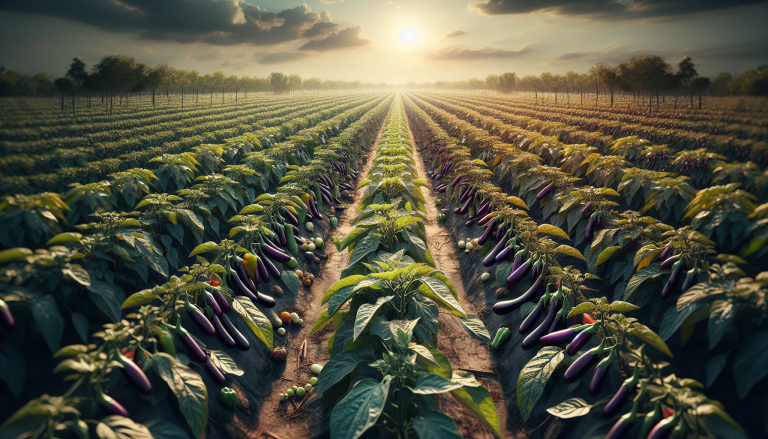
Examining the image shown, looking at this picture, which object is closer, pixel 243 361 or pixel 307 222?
pixel 243 361

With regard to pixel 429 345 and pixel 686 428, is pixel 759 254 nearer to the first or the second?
pixel 686 428

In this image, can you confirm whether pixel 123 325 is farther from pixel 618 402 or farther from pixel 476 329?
pixel 618 402

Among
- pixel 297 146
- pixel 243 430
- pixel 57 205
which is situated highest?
pixel 297 146

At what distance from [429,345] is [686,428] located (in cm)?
154

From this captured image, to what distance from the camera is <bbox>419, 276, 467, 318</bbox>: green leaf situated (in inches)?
110

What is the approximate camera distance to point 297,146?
1013 cm

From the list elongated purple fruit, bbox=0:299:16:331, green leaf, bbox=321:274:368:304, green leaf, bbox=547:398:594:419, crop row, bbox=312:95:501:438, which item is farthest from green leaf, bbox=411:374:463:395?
elongated purple fruit, bbox=0:299:16:331

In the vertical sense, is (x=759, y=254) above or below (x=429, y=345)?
above

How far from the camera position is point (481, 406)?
232cm

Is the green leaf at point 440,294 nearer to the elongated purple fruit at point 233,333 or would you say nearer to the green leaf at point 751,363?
the green leaf at point 751,363

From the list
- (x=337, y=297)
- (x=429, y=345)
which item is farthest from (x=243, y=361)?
(x=429, y=345)

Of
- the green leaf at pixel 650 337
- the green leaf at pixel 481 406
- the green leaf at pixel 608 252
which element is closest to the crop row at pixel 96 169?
the green leaf at pixel 481 406

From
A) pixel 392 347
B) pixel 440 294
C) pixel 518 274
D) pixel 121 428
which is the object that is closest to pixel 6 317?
pixel 121 428

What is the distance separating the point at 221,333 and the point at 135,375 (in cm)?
112
